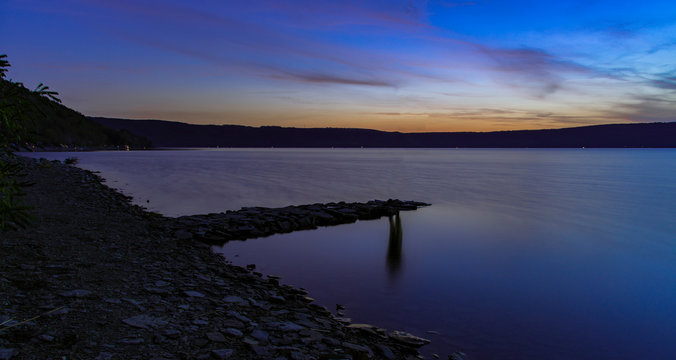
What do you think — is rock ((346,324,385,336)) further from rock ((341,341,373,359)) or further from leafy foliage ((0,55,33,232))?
leafy foliage ((0,55,33,232))

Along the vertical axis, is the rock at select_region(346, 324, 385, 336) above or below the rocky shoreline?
below

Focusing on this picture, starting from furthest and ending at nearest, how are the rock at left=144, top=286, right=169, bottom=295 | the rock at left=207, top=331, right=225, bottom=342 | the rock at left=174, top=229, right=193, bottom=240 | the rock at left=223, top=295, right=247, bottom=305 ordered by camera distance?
the rock at left=174, top=229, right=193, bottom=240 → the rock at left=223, top=295, right=247, bottom=305 → the rock at left=144, top=286, right=169, bottom=295 → the rock at left=207, top=331, right=225, bottom=342

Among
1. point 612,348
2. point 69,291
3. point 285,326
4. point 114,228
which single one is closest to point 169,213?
point 114,228

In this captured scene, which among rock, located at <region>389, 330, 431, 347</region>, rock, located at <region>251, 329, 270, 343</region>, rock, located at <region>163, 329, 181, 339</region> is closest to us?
rock, located at <region>163, 329, 181, 339</region>

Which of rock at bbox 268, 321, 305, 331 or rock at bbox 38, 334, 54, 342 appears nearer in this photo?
rock at bbox 38, 334, 54, 342

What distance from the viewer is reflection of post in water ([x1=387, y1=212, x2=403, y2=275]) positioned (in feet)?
43.6

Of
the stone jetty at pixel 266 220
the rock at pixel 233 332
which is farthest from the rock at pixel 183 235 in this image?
the rock at pixel 233 332

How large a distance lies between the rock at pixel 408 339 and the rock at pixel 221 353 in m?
3.39

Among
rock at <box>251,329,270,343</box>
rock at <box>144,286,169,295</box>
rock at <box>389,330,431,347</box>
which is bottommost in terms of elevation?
rock at <box>389,330,431,347</box>

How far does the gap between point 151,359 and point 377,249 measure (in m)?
11.2

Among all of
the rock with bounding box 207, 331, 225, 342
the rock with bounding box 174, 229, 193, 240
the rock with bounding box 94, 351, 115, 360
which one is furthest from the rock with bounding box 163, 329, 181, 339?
the rock with bounding box 174, 229, 193, 240

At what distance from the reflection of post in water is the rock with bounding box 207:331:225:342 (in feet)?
24.0

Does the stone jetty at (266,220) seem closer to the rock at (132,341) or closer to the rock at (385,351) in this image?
the rock at (132,341)

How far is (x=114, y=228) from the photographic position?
13.7 meters
